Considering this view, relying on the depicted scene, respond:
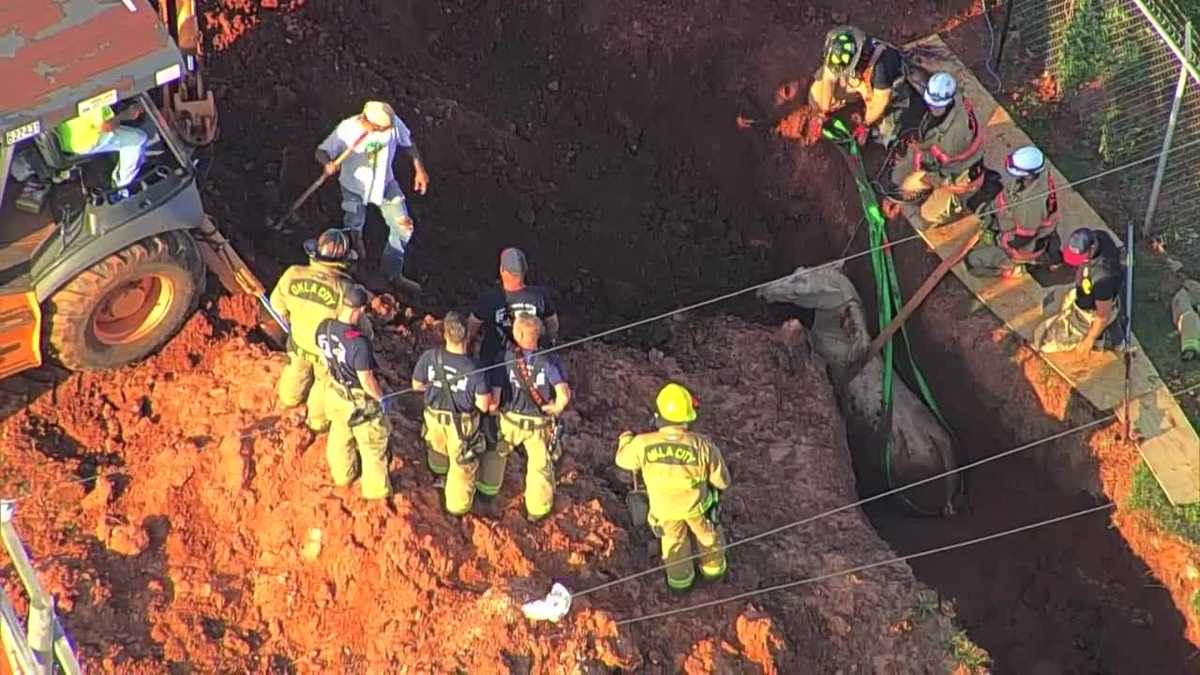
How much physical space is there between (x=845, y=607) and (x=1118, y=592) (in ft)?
8.50

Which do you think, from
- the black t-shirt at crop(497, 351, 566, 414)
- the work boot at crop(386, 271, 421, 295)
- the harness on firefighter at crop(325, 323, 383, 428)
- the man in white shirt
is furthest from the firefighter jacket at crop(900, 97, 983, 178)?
the harness on firefighter at crop(325, 323, 383, 428)

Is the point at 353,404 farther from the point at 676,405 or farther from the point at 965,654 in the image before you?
the point at 965,654

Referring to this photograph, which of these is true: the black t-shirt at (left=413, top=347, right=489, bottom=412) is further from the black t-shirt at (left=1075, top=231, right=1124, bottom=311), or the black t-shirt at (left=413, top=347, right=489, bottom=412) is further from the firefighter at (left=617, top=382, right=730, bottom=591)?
the black t-shirt at (left=1075, top=231, right=1124, bottom=311)

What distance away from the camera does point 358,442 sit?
331 inches

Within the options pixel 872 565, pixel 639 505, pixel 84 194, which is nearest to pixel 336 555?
pixel 639 505

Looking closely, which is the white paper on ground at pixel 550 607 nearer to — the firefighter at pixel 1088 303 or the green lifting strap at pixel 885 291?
the green lifting strap at pixel 885 291

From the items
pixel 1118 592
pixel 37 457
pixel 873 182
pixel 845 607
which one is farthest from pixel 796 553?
pixel 37 457

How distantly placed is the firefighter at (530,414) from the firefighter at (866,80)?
4827 mm

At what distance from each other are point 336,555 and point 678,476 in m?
2.32

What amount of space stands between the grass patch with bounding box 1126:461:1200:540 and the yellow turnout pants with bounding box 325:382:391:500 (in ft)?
19.1

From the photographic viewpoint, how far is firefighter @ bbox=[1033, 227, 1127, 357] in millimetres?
10078

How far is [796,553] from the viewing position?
955 centimetres

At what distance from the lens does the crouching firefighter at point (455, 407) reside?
317 inches

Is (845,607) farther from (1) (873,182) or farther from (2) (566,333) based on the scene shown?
(1) (873,182)
